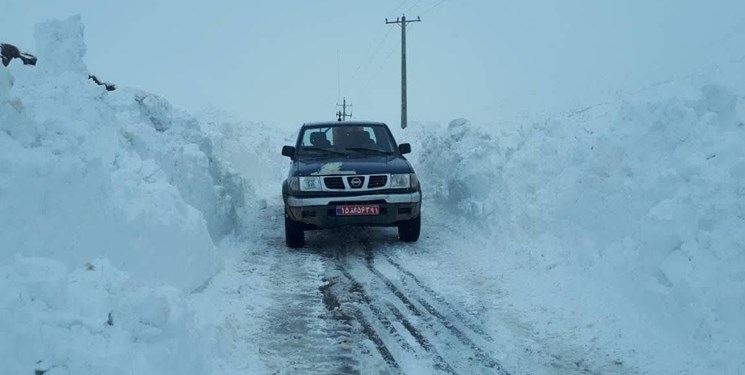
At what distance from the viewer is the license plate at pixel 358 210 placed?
7.64 m

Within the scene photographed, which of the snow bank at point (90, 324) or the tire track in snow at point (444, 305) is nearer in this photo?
the snow bank at point (90, 324)

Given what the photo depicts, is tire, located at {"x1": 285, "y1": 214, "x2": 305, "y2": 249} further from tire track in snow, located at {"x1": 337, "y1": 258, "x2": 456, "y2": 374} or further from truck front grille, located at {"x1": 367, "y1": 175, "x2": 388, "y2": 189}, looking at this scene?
tire track in snow, located at {"x1": 337, "y1": 258, "x2": 456, "y2": 374}

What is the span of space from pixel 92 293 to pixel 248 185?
36.3 ft

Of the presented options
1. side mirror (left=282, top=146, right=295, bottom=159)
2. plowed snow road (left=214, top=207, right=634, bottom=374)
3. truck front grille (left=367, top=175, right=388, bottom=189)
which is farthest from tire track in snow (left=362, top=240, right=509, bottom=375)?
side mirror (left=282, top=146, right=295, bottom=159)

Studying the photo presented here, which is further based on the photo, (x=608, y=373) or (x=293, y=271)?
(x=293, y=271)

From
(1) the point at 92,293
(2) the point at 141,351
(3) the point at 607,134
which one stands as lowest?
(2) the point at 141,351

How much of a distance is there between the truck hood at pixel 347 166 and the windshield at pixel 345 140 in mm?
447

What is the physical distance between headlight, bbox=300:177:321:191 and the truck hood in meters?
0.06

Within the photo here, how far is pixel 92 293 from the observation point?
324 centimetres

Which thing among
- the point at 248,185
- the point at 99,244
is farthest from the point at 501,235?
the point at 248,185

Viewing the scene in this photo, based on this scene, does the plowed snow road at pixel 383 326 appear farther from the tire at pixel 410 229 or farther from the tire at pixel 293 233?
the tire at pixel 410 229

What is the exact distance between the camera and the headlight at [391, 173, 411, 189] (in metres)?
7.82

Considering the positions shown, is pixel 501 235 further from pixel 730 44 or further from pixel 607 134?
pixel 730 44

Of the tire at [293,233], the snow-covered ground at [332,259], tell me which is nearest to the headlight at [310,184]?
the tire at [293,233]
